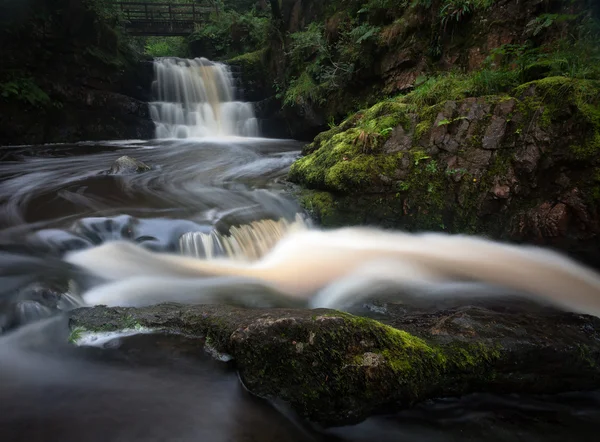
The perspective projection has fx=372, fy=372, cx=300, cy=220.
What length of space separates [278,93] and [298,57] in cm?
199

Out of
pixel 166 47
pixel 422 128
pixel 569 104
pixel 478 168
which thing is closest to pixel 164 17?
pixel 166 47

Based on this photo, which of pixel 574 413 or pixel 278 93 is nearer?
pixel 574 413

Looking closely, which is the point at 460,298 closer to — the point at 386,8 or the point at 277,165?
the point at 277,165

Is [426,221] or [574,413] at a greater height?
[426,221]

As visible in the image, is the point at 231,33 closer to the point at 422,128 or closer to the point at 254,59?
the point at 254,59

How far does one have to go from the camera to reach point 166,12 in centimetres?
2244

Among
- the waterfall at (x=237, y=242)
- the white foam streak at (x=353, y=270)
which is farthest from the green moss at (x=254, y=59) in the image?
the white foam streak at (x=353, y=270)

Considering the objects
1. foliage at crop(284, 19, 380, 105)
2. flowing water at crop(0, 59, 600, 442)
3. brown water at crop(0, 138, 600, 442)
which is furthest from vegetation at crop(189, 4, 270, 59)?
brown water at crop(0, 138, 600, 442)

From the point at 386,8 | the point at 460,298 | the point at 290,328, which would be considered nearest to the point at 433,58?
the point at 386,8

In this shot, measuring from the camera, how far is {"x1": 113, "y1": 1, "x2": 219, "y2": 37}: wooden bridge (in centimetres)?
2094

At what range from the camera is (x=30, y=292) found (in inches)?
144

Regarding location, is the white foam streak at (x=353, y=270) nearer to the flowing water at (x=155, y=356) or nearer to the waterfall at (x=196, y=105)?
the flowing water at (x=155, y=356)

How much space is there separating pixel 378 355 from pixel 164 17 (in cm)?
2565

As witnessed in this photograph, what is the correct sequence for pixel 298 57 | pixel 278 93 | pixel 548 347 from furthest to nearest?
pixel 278 93, pixel 298 57, pixel 548 347
